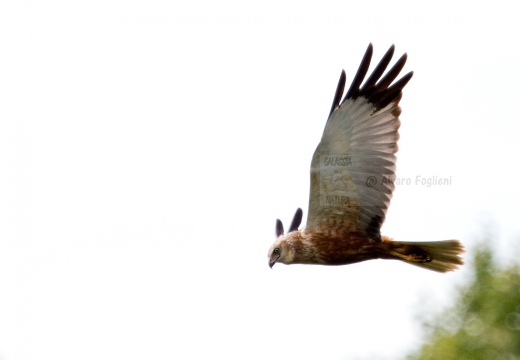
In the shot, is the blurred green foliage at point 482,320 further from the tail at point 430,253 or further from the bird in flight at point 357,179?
the bird in flight at point 357,179

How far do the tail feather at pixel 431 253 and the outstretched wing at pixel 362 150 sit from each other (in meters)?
0.25

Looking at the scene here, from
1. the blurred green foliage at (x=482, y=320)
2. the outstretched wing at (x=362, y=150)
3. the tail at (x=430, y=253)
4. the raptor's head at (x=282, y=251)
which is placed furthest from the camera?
the blurred green foliage at (x=482, y=320)

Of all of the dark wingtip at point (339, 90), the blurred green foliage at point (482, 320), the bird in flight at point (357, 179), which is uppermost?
the dark wingtip at point (339, 90)

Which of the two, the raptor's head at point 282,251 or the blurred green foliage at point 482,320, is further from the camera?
the blurred green foliage at point 482,320

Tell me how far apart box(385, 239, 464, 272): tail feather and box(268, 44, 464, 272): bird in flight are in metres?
0.01

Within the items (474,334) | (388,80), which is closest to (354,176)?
(388,80)

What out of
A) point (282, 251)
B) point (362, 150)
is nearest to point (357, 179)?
point (362, 150)

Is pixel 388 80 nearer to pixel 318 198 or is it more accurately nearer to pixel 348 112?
pixel 348 112

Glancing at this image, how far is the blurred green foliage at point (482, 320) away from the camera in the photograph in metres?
12.8

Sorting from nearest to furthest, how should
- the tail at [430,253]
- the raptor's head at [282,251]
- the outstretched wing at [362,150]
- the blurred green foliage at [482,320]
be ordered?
the outstretched wing at [362,150] → the tail at [430,253] → the raptor's head at [282,251] → the blurred green foliage at [482,320]

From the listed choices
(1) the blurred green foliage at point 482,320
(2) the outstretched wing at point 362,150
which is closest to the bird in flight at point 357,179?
(2) the outstretched wing at point 362,150

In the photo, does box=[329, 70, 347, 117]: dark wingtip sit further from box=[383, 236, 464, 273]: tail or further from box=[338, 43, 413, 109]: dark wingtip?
box=[383, 236, 464, 273]: tail

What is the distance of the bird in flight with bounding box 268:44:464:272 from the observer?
945 centimetres

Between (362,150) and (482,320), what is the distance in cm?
528
